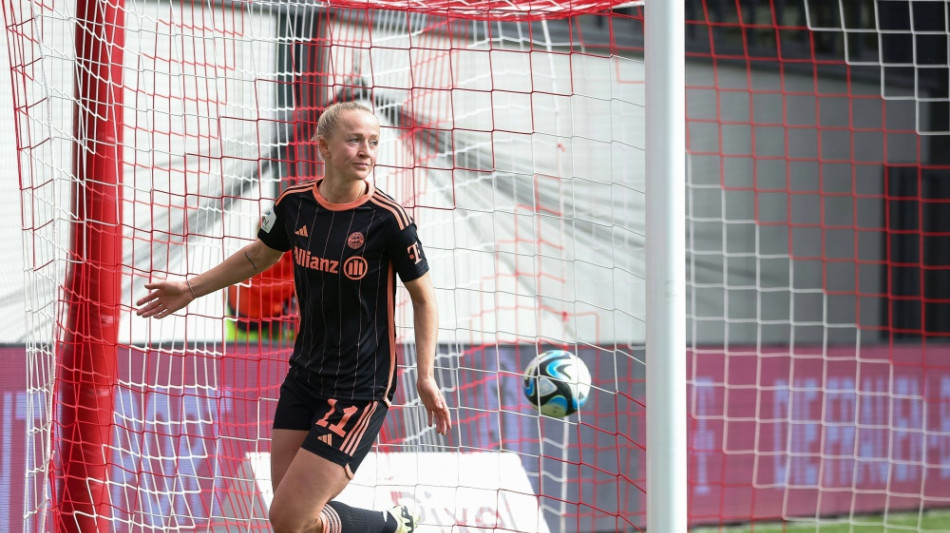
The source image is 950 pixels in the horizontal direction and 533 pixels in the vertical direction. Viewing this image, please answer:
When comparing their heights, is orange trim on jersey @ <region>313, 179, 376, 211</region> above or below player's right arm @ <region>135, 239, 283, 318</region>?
above

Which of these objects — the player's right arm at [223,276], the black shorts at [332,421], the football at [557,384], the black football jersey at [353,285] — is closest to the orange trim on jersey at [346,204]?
the black football jersey at [353,285]

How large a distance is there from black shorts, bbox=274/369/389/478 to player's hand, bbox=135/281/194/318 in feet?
1.48

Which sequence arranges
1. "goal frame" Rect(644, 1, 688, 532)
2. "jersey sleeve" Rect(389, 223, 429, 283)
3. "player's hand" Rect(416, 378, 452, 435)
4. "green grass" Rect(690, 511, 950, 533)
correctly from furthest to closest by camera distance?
1. "green grass" Rect(690, 511, 950, 533)
2. "jersey sleeve" Rect(389, 223, 429, 283)
3. "player's hand" Rect(416, 378, 452, 435)
4. "goal frame" Rect(644, 1, 688, 532)

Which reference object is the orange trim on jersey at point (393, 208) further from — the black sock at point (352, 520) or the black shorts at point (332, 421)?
the black sock at point (352, 520)

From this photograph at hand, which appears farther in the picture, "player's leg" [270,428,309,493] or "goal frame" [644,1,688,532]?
"player's leg" [270,428,309,493]

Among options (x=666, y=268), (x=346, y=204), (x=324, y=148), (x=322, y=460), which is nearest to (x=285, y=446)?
(x=322, y=460)

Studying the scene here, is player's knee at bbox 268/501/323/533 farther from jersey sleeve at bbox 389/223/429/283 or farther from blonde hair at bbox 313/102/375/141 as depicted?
blonde hair at bbox 313/102/375/141

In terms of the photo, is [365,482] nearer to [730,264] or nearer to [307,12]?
[307,12]

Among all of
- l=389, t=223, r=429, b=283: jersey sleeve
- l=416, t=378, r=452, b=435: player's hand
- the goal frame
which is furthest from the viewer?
l=389, t=223, r=429, b=283: jersey sleeve

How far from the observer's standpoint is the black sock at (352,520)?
330cm

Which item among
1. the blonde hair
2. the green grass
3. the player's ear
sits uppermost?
the blonde hair

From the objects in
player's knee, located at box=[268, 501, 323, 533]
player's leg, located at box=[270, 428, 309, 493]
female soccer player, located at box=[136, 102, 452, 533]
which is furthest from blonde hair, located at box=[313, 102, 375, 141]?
player's knee, located at box=[268, 501, 323, 533]

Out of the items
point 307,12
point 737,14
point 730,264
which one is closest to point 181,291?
point 307,12

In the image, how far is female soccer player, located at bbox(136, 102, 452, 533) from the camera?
3096mm
